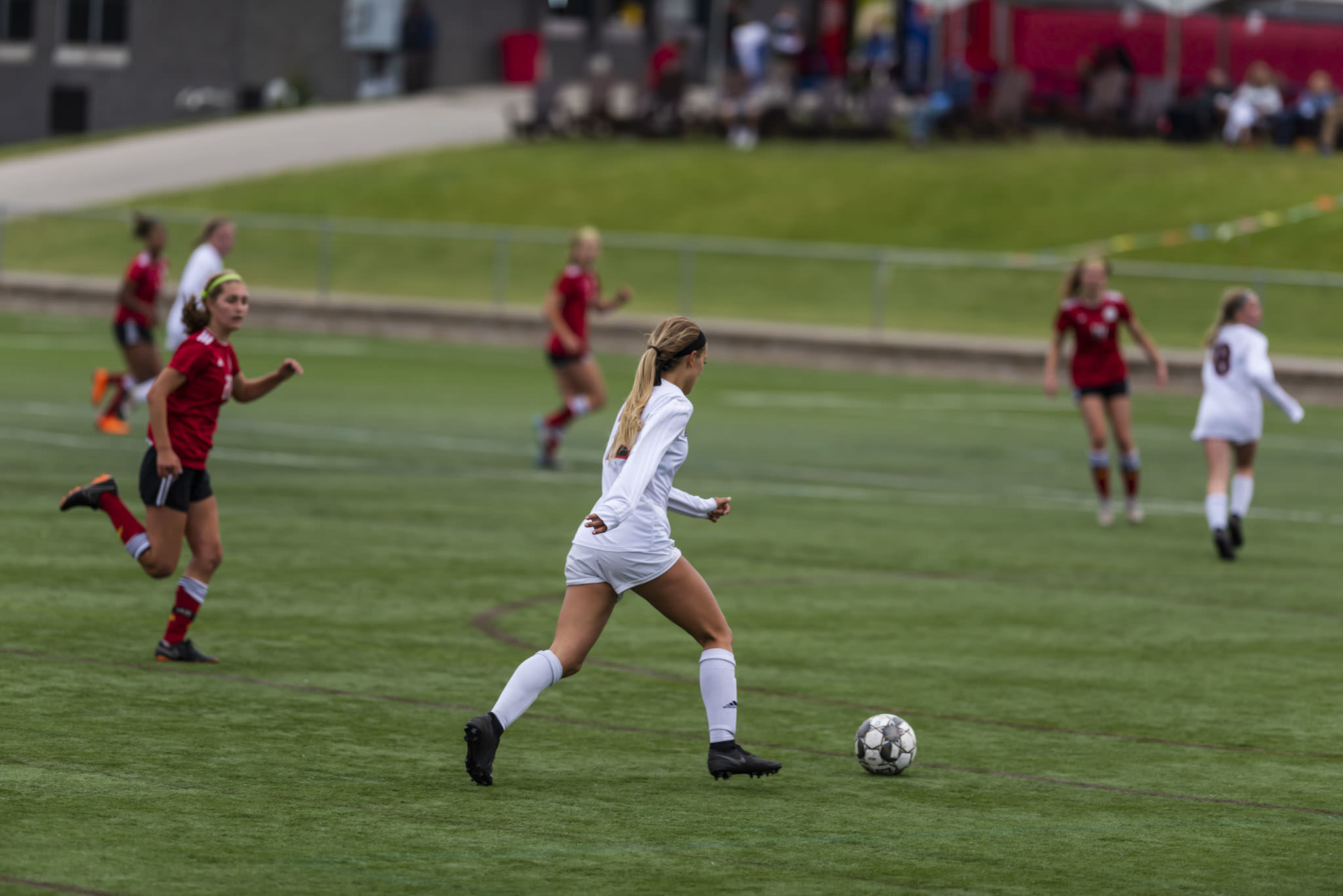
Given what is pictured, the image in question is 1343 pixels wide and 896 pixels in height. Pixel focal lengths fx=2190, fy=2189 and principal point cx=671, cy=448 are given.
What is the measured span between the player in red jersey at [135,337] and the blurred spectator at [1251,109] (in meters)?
26.9

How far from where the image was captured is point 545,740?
866cm

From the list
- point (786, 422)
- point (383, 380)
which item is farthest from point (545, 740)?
point (383, 380)

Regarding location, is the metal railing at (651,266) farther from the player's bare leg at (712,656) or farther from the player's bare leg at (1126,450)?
the player's bare leg at (712,656)

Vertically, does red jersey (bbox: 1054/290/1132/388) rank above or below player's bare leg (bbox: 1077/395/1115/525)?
above

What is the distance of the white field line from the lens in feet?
57.0

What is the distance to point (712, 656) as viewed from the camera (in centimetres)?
788

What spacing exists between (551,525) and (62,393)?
9515 mm

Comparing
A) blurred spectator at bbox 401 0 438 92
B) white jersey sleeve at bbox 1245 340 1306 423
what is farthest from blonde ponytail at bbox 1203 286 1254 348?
blurred spectator at bbox 401 0 438 92

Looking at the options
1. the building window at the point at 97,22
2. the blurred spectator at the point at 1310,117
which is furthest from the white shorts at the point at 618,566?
the building window at the point at 97,22

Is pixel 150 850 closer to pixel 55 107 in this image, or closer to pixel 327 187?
pixel 327 187

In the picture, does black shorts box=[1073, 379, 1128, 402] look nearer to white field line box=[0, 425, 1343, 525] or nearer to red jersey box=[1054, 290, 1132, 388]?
red jersey box=[1054, 290, 1132, 388]

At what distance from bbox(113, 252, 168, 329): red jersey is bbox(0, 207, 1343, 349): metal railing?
1443 centimetres

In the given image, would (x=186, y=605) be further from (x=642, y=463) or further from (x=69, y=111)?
(x=69, y=111)

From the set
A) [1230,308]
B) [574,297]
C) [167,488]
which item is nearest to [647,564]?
[167,488]
